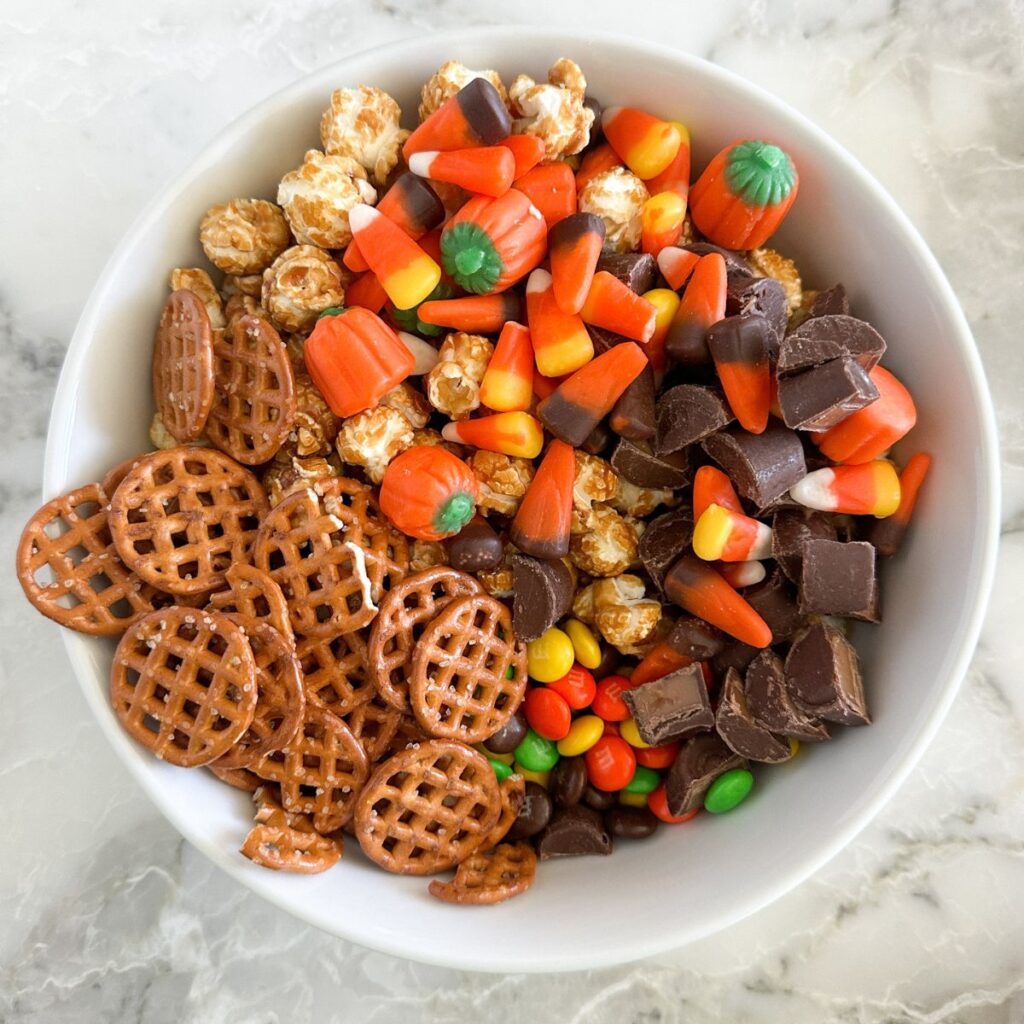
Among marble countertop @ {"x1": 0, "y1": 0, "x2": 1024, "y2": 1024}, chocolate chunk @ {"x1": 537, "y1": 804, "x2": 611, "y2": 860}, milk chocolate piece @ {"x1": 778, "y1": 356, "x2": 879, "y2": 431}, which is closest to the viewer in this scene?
milk chocolate piece @ {"x1": 778, "y1": 356, "x2": 879, "y2": 431}

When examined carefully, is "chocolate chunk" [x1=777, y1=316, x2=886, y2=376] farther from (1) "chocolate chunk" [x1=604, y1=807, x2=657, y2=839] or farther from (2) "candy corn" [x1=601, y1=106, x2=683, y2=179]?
(1) "chocolate chunk" [x1=604, y1=807, x2=657, y2=839]

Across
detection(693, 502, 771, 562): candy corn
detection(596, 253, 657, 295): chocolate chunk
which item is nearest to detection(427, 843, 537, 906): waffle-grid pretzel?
detection(693, 502, 771, 562): candy corn

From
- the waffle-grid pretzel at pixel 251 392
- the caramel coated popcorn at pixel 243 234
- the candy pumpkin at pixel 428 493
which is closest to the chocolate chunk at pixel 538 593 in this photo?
the candy pumpkin at pixel 428 493

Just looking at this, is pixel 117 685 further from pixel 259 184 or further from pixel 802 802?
pixel 802 802

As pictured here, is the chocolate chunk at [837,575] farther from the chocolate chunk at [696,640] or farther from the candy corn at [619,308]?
the candy corn at [619,308]

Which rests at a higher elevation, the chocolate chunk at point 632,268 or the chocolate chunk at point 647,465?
the chocolate chunk at point 632,268

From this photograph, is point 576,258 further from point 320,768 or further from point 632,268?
point 320,768
